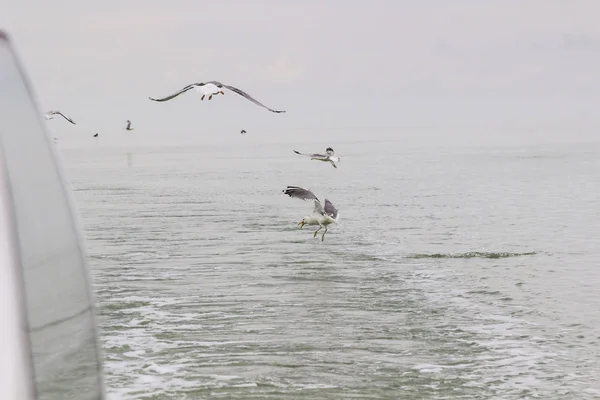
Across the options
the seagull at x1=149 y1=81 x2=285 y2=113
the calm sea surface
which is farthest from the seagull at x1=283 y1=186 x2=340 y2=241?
the seagull at x1=149 y1=81 x2=285 y2=113

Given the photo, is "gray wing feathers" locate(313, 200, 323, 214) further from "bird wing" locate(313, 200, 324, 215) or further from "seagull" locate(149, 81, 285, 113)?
"seagull" locate(149, 81, 285, 113)

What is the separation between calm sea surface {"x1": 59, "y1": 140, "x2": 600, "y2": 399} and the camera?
9.73 meters

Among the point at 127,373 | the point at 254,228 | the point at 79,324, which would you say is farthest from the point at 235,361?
the point at 254,228

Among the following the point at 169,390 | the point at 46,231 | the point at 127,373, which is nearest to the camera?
the point at 46,231

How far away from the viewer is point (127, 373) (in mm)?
10062

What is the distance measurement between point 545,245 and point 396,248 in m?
3.18

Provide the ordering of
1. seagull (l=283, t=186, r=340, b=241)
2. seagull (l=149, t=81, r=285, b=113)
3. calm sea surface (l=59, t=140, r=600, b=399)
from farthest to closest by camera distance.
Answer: seagull (l=283, t=186, r=340, b=241) → seagull (l=149, t=81, r=285, b=113) → calm sea surface (l=59, t=140, r=600, b=399)

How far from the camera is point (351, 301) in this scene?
1424cm

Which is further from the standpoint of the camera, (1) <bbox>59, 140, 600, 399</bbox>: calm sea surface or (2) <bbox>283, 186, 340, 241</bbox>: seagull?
(2) <bbox>283, 186, 340, 241</bbox>: seagull

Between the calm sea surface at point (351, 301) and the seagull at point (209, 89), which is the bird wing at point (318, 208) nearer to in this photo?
the calm sea surface at point (351, 301)

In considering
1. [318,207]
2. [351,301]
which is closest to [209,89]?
[318,207]

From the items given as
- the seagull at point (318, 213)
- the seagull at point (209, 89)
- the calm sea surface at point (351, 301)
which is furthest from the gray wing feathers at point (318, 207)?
the seagull at point (209, 89)

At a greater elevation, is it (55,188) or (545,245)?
(55,188)

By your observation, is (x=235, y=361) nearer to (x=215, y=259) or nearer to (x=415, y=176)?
(x=215, y=259)
